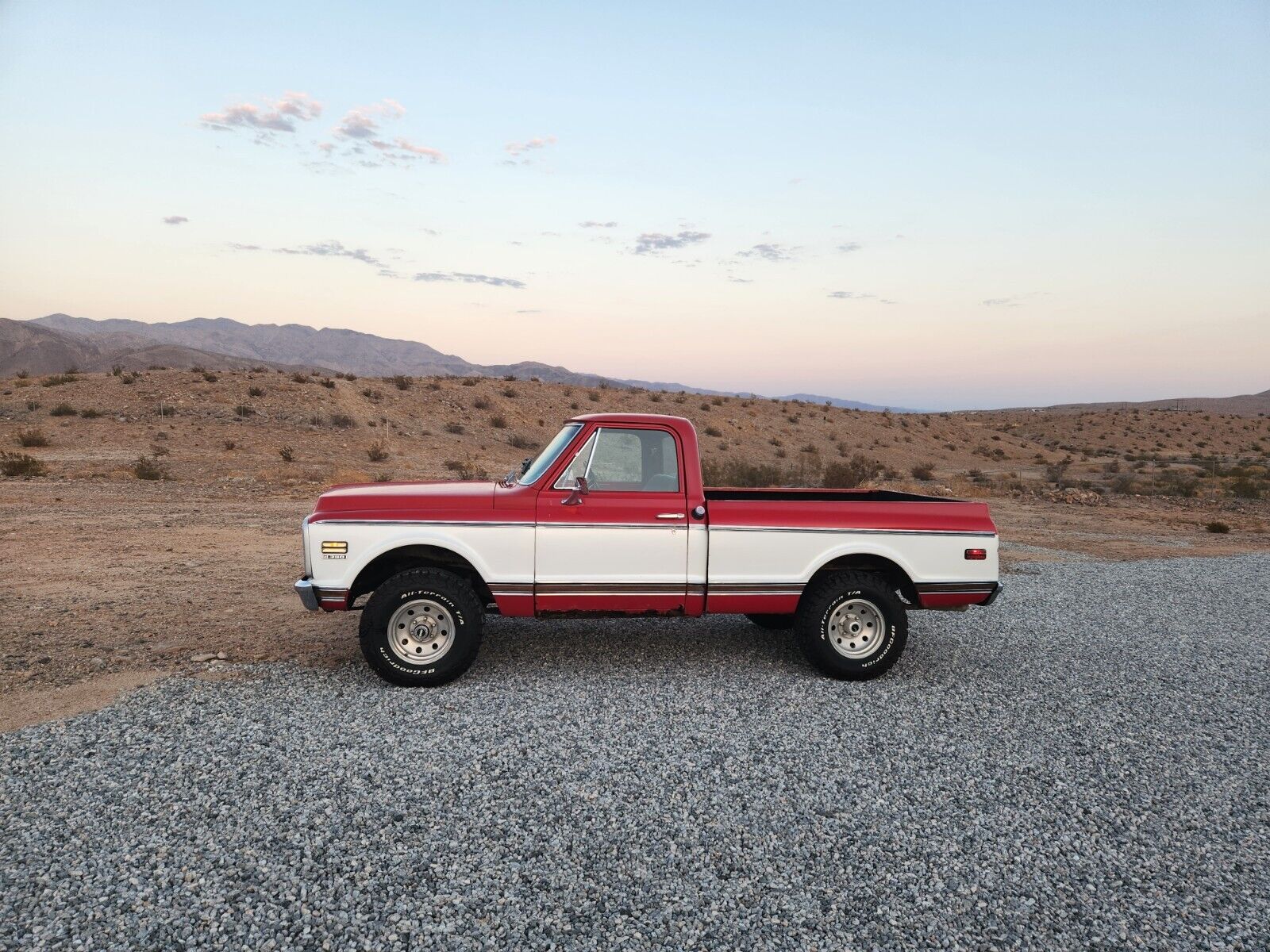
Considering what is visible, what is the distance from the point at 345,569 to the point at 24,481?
696 inches

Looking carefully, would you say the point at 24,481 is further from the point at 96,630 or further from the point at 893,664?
the point at 893,664

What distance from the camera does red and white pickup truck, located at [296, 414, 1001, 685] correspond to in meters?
6.02

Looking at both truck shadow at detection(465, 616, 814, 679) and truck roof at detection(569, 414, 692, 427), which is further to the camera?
truck shadow at detection(465, 616, 814, 679)

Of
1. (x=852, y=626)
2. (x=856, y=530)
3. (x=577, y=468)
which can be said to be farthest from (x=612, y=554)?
(x=852, y=626)

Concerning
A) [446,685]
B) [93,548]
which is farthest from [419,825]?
[93,548]

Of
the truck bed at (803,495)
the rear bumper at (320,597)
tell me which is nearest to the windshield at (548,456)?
the truck bed at (803,495)

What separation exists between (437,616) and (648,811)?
250 centimetres

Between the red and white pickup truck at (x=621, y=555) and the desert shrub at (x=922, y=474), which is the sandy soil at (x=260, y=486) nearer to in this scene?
the desert shrub at (x=922, y=474)

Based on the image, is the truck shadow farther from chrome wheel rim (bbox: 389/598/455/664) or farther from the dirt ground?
the dirt ground

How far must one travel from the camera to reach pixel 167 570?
10.3 metres

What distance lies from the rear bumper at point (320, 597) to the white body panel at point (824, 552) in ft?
9.37

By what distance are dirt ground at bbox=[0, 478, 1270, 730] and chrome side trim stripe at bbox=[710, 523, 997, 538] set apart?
3546 mm

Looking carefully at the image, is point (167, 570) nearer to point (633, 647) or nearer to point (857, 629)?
point (633, 647)

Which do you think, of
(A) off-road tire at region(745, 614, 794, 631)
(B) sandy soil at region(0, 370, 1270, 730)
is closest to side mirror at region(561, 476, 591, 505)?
(A) off-road tire at region(745, 614, 794, 631)
